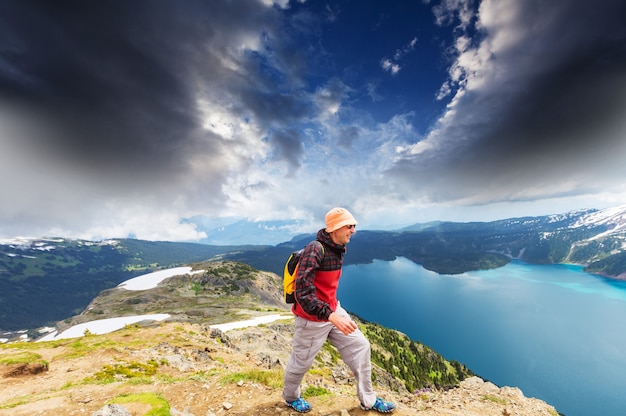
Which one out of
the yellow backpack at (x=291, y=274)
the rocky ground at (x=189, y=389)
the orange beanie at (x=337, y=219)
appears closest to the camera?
the yellow backpack at (x=291, y=274)

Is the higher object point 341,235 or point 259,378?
point 341,235

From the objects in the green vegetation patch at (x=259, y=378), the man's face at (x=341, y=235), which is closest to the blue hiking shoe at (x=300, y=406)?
the green vegetation patch at (x=259, y=378)

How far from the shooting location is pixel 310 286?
5.12m

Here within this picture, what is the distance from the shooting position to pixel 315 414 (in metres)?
6.34

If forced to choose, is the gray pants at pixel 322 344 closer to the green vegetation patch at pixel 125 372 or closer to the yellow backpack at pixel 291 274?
the yellow backpack at pixel 291 274

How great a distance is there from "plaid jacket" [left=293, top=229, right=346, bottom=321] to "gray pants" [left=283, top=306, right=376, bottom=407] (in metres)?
0.30

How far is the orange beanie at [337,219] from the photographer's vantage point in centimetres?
562

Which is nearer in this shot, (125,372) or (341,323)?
(341,323)

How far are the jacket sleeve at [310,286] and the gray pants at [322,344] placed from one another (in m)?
0.77

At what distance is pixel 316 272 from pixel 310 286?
559 millimetres

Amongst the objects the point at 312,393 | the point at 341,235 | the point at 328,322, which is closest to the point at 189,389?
the point at 312,393

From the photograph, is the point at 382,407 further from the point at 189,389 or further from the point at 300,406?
the point at 189,389

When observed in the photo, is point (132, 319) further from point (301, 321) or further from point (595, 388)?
point (595, 388)

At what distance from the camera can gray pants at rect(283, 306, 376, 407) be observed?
5.68 metres
